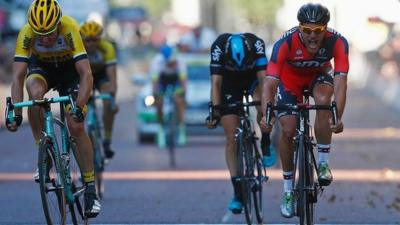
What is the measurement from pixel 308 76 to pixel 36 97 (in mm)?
2300

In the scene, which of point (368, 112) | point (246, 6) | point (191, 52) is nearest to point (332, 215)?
point (191, 52)

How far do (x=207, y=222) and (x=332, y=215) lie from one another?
1.41 metres

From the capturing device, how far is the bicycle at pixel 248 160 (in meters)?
11.0

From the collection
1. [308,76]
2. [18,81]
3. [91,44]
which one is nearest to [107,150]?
[91,44]

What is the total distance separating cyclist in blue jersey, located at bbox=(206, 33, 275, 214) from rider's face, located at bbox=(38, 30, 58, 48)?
5.68ft

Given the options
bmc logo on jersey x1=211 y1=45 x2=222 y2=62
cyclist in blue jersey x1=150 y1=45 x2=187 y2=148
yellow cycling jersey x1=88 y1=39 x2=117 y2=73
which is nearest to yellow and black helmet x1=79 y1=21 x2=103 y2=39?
yellow cycling jersey x1=88 y1=39 x2=117 y2=73

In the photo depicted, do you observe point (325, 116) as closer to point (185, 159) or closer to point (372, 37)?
point (185, 159)

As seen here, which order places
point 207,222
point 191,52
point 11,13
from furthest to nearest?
point 11,13 → point 191,52 → point 207,222

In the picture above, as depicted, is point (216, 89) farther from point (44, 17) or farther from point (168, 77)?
point (168, 77)

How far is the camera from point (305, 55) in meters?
9.94

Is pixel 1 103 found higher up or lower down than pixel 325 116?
lower down

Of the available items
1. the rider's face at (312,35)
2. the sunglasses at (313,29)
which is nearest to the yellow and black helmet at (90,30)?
the rider's face at (312,35)

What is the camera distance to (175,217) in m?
11.9

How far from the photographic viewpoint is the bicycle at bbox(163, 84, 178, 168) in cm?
1830
